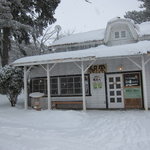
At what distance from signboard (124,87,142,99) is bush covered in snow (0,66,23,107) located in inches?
258

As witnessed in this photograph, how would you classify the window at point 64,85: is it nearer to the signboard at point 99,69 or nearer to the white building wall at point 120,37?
the signboard at point 99,69

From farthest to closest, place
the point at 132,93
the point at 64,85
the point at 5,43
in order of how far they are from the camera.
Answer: the point at 5,43 < the point at 64,85 < the point at 132,93

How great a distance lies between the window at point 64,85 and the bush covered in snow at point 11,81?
1.55 m

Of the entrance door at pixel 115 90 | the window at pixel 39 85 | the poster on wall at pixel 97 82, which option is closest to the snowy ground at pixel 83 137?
the entrance door at pixel 115 90

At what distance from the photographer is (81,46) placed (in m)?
16.9

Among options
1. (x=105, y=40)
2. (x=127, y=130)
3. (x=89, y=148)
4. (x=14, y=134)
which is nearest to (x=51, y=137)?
(x=14, y=134)

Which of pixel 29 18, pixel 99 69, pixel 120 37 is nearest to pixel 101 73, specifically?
pixel 99 69

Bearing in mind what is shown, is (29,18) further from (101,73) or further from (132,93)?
(132,93)

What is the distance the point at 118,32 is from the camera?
1608 centimetres

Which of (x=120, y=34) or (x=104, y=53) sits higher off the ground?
(x=120, y=34)

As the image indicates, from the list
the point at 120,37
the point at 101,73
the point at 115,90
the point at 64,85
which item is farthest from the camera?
the point at 120,37

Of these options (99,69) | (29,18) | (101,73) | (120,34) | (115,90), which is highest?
(29,18)

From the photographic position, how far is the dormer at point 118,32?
1571 centimetres

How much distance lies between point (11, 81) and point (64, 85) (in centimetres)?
333
